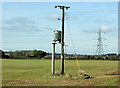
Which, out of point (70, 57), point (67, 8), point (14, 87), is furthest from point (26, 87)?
point (70, 57)

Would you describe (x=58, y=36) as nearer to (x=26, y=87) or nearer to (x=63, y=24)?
(x=63, y=24)

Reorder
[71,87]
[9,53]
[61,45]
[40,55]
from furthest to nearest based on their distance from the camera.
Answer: [40,55] → [9,53] → [61,45] → [71,87]

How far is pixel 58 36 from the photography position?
83.3 feet

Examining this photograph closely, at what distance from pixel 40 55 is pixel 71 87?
331 ft

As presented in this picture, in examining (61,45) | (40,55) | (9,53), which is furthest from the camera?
(40,55)

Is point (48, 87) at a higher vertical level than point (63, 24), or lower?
lower

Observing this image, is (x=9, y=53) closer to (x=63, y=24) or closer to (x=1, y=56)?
(x=1, y=56)

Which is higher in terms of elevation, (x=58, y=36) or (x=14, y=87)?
(x=58, y=36)

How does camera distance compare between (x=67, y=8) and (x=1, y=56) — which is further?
(x=1, y=56)

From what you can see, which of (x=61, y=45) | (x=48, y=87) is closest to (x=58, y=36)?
(x=61, y=45)

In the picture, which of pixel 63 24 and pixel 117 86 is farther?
pixel 63 24

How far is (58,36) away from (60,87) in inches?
408

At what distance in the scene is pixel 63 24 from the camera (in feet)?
84.6

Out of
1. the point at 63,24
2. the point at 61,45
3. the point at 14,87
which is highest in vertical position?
the point at 63,24
